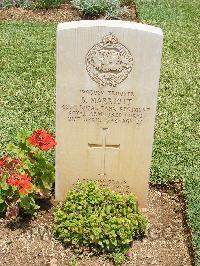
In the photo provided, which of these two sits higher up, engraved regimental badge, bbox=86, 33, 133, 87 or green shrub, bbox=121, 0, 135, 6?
green shrub, bbox=121, 0, 135, 6

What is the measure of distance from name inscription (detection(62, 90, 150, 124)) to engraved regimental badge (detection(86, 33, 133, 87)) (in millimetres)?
118

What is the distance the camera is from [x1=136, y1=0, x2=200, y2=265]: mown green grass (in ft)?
17.7

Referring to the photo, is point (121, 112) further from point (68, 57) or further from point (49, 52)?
point (49, 52)

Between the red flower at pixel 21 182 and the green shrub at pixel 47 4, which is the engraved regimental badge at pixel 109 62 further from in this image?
the green shrub at pixel 47 4

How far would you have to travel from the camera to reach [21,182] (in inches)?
168

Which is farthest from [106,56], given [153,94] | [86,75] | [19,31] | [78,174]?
[19,31]

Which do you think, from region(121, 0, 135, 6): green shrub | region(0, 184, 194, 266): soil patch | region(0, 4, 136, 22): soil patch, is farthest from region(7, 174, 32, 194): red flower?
region(121, 0, 135, 6): green shrub

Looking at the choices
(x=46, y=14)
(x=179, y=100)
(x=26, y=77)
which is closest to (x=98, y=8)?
(x=46, y=14)

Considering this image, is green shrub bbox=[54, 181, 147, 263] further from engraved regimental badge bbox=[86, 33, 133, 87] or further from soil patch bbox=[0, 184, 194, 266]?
engraved regimental badge bbox=[86, 33, 133, 87]

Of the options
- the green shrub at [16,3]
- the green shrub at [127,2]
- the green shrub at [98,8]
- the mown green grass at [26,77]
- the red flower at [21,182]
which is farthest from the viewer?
the green shrub at [127,2]

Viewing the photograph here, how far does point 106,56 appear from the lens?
4.11 metres

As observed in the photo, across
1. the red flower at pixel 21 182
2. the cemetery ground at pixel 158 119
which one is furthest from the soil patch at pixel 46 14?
the red flower at pixel 21 182

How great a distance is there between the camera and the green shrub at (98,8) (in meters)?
9.75

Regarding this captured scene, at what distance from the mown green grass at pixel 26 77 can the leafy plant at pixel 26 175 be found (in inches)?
47.3
